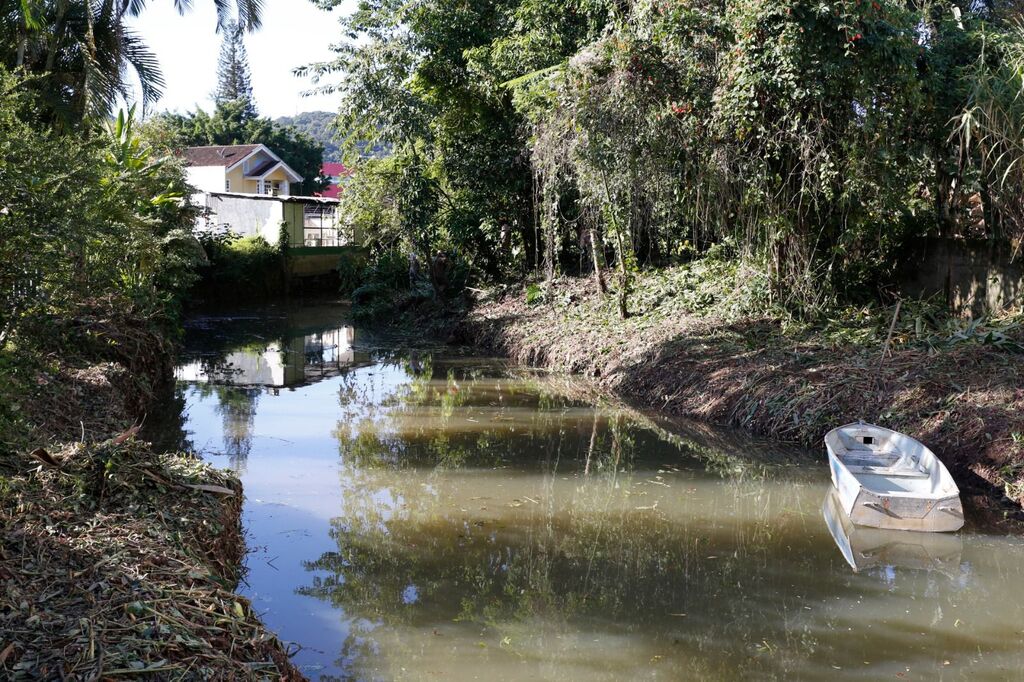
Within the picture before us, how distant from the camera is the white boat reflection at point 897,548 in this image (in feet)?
24.7

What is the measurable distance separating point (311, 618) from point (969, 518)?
594 cm

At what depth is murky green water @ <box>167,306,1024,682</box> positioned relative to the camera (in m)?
5.85

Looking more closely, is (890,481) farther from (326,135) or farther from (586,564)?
(326,135)

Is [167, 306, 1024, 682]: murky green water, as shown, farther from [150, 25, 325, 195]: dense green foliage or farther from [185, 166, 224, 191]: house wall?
[150, 25, 325, 195]: dense green foliage

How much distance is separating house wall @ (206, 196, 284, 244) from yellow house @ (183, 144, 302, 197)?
37.9 ft

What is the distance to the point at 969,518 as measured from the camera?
857 cm

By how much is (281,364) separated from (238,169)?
3244 centimetres

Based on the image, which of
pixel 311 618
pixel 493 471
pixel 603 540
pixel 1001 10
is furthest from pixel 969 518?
pixel 1001 10

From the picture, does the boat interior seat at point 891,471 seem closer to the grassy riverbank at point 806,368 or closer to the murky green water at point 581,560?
the murky green water at point 581,560

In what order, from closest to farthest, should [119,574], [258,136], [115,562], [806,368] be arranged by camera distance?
[119,574] < [115,562] < [806,368] < [258,136]

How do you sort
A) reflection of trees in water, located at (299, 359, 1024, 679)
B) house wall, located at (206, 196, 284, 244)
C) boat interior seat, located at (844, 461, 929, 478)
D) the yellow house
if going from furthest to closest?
the yellow house < house wall, located at (206, 196, 284, 244) < boat interior seat, located at (844, 461, 929, 478) < reflection of trees in water, located at (299, 359, 1024, 679)

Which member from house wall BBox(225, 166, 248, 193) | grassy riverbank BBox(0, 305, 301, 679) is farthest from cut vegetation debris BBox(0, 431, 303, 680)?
house wall BBox(225, 166, 248, 193)

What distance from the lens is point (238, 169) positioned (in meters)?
47.8

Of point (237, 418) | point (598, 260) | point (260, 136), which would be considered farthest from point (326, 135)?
point (237, 418)
